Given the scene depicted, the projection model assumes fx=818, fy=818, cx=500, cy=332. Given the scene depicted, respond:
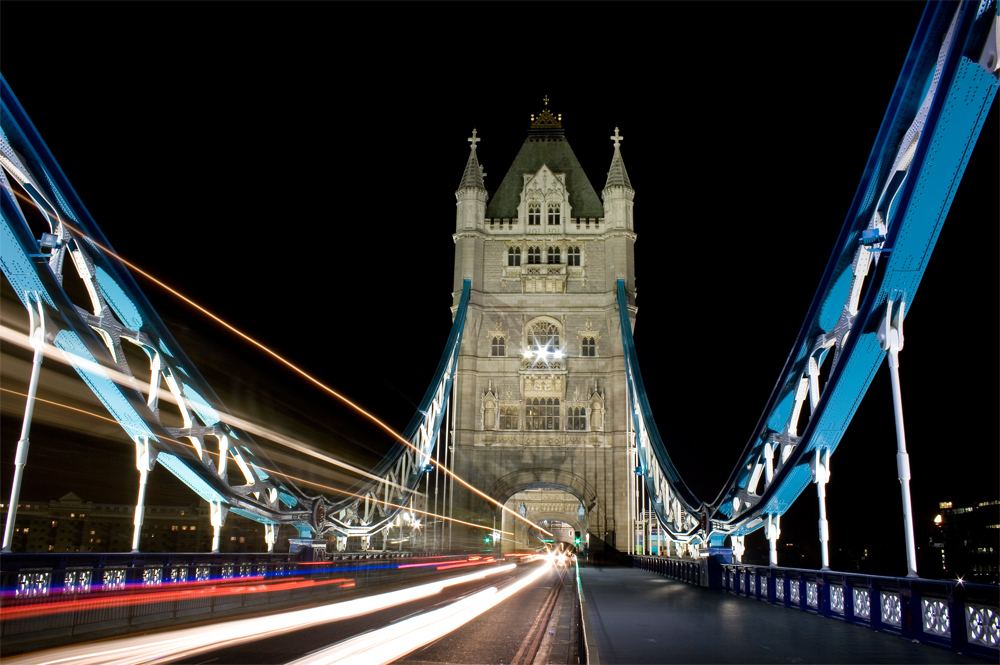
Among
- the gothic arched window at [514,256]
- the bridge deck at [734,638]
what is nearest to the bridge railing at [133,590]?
the bridge deck at [734,638]

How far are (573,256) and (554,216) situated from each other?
2.93 m

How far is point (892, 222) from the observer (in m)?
11.4

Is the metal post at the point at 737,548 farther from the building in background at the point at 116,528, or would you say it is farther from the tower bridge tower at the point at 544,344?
the building in background at the point at 116,528

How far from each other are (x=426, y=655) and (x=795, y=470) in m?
9.62

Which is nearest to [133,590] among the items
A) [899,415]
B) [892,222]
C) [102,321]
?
[102,321]

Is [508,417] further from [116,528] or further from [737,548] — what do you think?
[116,528]

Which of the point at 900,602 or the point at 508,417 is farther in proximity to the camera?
the point at 508,417

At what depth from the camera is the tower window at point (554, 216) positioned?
2055 inches

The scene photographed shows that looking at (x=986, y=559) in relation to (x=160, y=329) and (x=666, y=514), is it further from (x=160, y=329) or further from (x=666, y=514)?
(x=160, y=329)

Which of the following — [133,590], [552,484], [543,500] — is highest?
[552,484]

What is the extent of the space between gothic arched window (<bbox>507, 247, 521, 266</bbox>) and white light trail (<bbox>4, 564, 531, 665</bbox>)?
36831 millimetres

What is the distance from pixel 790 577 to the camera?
1561 centimetres

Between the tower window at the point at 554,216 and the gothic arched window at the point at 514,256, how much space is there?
2760 millimetres

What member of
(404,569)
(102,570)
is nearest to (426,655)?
(102,570)
